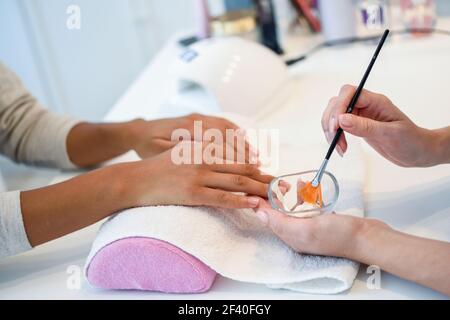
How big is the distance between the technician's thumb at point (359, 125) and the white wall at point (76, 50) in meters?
0.97

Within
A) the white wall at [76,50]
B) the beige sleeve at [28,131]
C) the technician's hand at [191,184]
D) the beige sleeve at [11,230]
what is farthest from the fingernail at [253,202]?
the white wall at [76,50]

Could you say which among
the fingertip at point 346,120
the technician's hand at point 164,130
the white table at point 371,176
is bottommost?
the white table at point 371,176

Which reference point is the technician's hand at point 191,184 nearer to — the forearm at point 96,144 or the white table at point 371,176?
the white table at point 371,176

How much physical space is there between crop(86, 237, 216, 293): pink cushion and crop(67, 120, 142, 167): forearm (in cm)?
28

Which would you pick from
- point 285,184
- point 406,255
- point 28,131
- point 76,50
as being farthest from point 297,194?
point 76,50

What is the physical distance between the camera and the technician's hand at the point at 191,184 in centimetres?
53

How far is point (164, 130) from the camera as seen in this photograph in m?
0.70

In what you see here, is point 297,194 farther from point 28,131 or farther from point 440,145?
point 28,131

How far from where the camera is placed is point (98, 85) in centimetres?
158

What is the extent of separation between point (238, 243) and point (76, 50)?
1.11m

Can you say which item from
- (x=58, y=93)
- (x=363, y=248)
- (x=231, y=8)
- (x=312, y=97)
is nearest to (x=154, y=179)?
(x=363, y=248)

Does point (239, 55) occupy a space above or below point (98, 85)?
above

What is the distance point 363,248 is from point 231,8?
90 centimetres

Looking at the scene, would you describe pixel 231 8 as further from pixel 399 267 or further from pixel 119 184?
pixel 399 267
